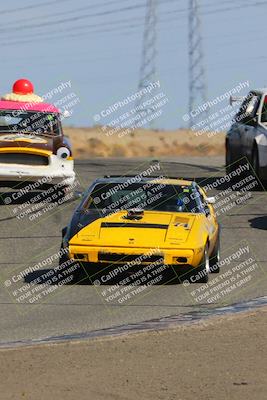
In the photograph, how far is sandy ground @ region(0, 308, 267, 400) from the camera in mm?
7996

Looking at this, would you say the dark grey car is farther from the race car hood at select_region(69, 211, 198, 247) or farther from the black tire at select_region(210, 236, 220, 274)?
the race car hood at select_region(69, 211, 198, 247)

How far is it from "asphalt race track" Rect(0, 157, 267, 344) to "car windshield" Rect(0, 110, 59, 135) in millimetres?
1297

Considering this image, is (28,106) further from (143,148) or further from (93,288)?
(143,148)

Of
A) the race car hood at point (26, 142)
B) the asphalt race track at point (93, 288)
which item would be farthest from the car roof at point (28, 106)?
the asphalt race track at point (93, 288)

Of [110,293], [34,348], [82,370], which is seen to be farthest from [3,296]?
[82,370]

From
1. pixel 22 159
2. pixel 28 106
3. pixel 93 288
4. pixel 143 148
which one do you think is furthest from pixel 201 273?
pixel 143 148

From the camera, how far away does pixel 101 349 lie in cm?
948

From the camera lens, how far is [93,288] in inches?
529

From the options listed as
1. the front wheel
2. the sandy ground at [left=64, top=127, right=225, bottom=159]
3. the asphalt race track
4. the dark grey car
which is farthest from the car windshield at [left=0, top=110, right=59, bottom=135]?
the sandy ground at [left=64, top=127, right=225, bottom=159]

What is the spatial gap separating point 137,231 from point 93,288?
93 centimetres

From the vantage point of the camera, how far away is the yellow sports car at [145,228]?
44.7 ft

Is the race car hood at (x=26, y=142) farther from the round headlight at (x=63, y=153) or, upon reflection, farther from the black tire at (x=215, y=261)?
the black tire at (x=215, y=261)

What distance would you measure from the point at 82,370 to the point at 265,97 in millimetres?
14894

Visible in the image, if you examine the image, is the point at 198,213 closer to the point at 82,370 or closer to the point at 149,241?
the point at 149,241
